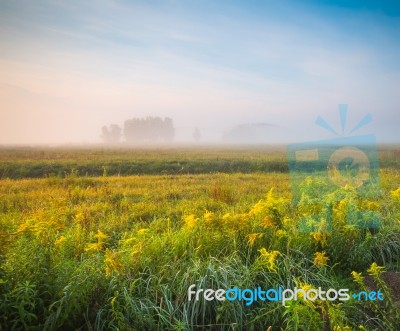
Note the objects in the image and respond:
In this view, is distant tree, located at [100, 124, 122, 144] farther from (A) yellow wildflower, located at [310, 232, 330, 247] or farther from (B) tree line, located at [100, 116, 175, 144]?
(A) yellow wildflower, located at [310, 232, 330, 247]

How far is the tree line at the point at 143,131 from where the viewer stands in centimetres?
13812

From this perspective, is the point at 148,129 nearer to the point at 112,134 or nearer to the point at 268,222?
the point at 112,134

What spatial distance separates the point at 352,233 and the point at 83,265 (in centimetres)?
407

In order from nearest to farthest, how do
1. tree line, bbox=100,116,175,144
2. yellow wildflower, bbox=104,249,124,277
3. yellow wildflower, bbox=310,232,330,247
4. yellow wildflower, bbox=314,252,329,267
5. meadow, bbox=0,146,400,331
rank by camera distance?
meadow, bbox=0,146,400,331
yellow wildflower, bbox=104,249,124,277
yellow wildflower, bbox=314,252,329,267
yellow wildflower, bbox=310,232,330,247
tree line, bbox=100,116,175,144

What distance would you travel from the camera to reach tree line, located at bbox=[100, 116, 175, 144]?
138125 millimetres

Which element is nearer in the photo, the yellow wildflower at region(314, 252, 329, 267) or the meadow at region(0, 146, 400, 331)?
the meadow at region(0, 146, 400, 331)

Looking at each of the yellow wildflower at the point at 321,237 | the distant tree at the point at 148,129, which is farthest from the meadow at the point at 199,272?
the distant tree at the point at 148,129

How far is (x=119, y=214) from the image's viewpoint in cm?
775

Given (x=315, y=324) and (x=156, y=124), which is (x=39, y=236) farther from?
(x=156, y=124)

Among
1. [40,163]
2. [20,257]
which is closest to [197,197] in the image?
[20,257]

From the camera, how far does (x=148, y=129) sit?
138 metres

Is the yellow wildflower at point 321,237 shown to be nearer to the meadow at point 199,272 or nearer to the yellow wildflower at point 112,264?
the meadow at point 199,272

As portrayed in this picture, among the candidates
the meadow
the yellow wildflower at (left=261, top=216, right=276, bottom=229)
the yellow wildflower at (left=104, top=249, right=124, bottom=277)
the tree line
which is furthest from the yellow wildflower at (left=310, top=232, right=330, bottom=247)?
the tree line

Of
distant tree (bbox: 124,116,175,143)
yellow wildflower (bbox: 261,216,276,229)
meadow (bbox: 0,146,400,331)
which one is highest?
distant tree (bbox: 124,116,175,143)
